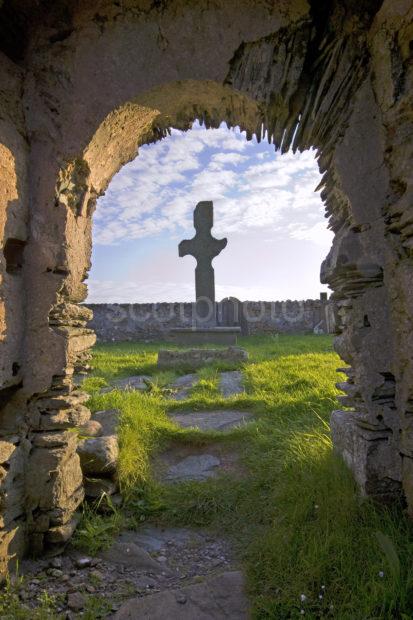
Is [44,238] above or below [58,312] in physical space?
above

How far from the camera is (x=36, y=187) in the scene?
2502 mm

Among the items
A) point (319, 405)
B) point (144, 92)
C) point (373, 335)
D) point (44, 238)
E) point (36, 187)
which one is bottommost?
point (319, 405)

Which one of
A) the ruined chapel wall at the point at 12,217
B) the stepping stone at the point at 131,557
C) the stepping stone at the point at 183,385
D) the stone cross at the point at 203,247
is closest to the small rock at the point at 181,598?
the stepping stone at the point at 131,557

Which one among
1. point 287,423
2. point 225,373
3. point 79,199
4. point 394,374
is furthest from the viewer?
point 225,373

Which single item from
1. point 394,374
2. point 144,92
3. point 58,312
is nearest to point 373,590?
point 394,374

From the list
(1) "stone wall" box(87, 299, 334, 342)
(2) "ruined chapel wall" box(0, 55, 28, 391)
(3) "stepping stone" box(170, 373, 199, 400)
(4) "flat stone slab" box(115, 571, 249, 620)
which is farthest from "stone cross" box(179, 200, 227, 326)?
(4) "flat stone slab" box(115, 571, 249, 620)

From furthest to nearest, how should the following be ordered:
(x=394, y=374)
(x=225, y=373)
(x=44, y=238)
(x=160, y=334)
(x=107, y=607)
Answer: (x=160, y=334) → (x=225, y=373) → (x=44, y=238) → (x=394, y=374) → (x=107, y=607)

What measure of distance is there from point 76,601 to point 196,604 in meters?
0.61

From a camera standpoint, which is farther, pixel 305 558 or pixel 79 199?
pixel 79 199

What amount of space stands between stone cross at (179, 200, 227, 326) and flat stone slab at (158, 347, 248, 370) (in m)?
3.33

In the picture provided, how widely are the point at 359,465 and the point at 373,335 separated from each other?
31.2 inches

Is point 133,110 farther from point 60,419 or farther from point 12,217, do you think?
point 60,419

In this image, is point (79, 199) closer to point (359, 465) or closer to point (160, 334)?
point (359, 465)

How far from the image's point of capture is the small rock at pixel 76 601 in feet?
6.46
